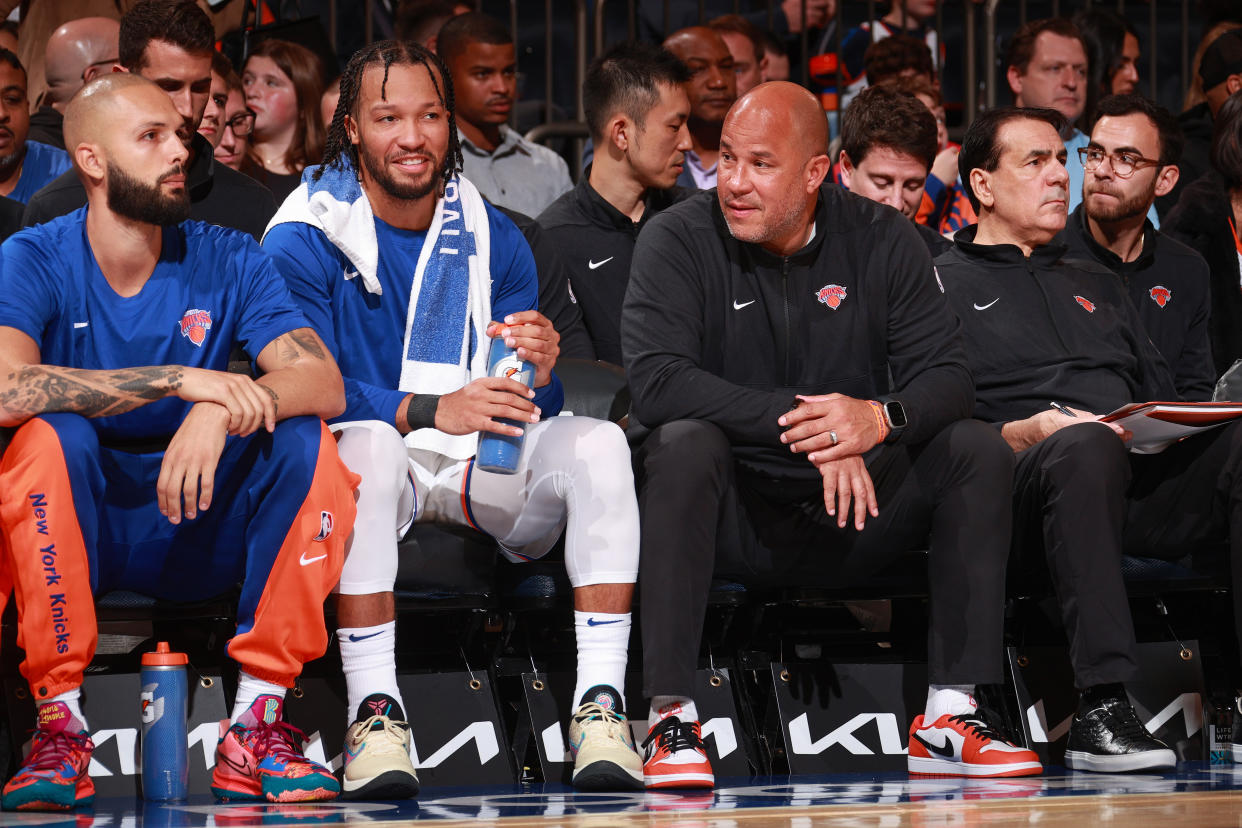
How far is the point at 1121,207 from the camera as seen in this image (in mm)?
4742

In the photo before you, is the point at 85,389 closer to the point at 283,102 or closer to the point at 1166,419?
the point at 1166,419

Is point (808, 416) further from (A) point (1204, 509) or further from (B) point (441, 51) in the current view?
(B) point (441, 51)

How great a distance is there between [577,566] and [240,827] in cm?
96

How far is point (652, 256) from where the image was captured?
3.69 meters

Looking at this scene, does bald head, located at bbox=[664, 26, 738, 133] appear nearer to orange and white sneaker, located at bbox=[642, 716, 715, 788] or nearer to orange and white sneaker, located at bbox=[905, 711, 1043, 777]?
orange and white sneaker, located at bbox=[905, 711, 1043, 777]

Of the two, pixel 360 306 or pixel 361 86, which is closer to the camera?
pixel 360 306

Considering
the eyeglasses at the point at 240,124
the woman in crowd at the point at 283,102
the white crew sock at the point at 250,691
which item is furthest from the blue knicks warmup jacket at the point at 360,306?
the woman in crowd at the point at 283,102

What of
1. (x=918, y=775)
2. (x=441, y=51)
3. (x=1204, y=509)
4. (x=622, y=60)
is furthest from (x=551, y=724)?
(x=441, y=51)

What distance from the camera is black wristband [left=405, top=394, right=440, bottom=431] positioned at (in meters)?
3.39

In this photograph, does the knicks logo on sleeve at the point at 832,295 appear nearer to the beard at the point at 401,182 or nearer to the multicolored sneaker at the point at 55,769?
the beard at the point at 401,182

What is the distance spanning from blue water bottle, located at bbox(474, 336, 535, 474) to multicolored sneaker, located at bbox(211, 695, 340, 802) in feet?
2.10

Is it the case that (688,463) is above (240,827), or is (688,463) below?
above

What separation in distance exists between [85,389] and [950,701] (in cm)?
192

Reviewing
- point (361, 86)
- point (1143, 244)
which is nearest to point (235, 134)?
point (361, 86)
